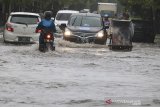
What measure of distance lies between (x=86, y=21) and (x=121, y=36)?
185cm

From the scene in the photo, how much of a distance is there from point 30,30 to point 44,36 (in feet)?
16.7

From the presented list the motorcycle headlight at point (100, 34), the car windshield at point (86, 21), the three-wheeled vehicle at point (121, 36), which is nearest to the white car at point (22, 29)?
the car windshield at point (86, 21)

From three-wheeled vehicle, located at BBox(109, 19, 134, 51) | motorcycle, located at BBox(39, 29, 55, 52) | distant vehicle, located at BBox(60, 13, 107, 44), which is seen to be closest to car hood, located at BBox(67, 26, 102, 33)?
distant vehicle, located at BBox(60, 13, 107, 44)

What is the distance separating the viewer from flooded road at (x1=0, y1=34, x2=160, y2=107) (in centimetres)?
1048

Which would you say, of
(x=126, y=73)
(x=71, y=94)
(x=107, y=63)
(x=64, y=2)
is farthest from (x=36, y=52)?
(x=64, y=2)

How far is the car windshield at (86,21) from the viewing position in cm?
2653

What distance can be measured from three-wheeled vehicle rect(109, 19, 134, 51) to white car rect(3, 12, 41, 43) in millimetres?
3437

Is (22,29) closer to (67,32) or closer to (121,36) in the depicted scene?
(67,32)

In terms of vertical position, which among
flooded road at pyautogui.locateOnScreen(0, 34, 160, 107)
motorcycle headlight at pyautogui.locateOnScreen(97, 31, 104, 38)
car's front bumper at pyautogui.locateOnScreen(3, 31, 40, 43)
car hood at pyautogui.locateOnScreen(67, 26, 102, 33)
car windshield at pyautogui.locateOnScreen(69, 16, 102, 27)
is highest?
flooded road at pyautogui.locateOnScreen(0, 34, 160, 107)

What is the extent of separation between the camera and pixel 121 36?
26.2 meters

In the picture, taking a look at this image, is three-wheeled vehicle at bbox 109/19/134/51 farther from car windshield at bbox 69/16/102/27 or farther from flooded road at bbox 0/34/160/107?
flooded road at bbox 0/34/160/107

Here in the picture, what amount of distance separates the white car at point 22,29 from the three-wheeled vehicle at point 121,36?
11.3 ft

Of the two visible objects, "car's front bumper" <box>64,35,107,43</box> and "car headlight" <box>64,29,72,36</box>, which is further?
"car headlight" <box>64,29,72,36</box>

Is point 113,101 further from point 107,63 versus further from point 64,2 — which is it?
point 64,2
